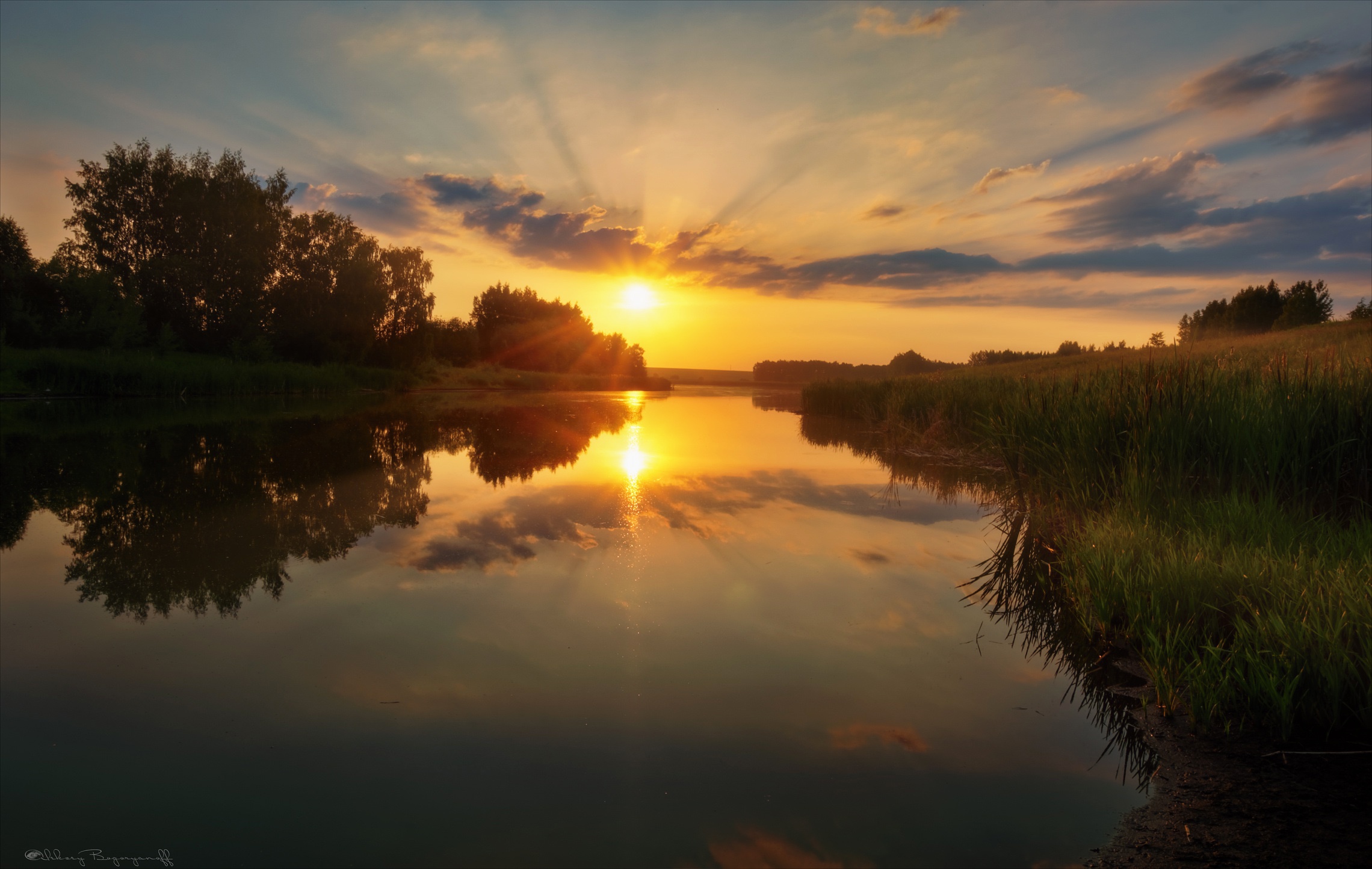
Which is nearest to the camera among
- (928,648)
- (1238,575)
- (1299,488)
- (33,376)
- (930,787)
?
(930,787)

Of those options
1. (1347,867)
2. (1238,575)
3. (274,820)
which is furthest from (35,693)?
(1238,575)

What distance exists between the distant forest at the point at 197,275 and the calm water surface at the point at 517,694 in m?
30.0

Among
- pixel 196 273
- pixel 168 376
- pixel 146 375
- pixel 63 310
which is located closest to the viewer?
pixel 146 375

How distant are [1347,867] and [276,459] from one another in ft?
39.8

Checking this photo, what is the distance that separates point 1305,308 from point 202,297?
9010 cm

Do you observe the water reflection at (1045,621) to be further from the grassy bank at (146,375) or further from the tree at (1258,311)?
the tree at (1258,311)

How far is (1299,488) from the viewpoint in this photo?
18.1 feet

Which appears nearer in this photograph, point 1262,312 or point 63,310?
point 63,310

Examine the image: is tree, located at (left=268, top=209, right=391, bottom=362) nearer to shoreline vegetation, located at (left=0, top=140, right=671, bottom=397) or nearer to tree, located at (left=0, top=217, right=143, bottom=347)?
shoreline vegetation, located at (left=0, top=140, right=671, bottom=397)

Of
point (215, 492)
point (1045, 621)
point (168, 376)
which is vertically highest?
point (168, 376)

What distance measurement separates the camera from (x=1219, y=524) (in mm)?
4750

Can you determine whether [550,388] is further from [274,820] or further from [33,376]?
[274,820]

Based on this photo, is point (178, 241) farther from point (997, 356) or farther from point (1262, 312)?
point (1262, 312)

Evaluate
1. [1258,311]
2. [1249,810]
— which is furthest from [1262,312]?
[1249,810]
